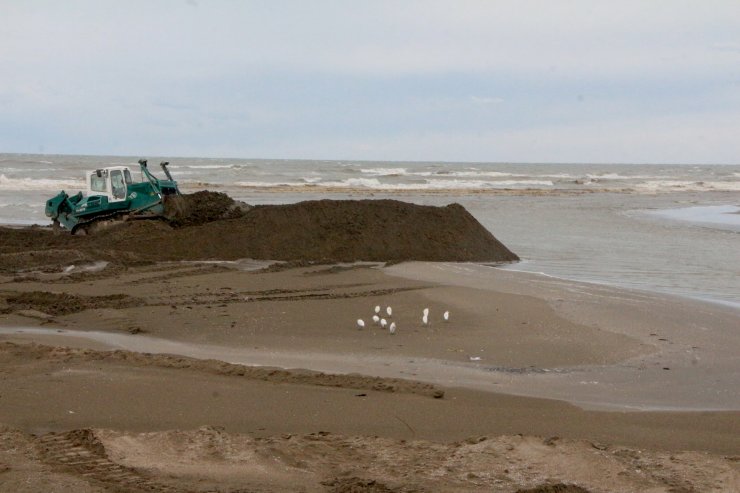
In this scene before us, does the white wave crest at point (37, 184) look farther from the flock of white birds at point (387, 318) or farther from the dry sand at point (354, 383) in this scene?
the flock of white birds at point (387, 318)

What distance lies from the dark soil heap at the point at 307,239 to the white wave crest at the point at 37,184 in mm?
28876

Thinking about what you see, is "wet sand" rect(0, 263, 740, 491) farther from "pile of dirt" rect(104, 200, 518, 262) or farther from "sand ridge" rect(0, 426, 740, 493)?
"pile of dirt" rect(104, 200, 518, 262)

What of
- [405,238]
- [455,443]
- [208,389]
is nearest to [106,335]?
[208,389]

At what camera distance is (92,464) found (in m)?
4.77

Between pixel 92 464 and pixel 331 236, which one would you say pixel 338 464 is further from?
pixel 331 236

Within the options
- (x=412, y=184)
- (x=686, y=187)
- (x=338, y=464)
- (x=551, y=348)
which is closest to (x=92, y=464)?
(x=338, y=464)

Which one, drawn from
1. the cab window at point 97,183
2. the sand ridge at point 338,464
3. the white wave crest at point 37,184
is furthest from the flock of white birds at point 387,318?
the white wave crest at point 37,184

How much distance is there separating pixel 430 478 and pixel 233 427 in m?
1.49

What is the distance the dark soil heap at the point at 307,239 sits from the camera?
16203 millimetres

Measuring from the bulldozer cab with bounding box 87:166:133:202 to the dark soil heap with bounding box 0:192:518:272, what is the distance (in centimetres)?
132

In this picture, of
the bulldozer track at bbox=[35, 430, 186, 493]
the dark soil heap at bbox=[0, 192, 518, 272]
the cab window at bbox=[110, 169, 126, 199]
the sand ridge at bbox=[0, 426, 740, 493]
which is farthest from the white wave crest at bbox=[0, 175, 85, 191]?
the sand ridge at bbox=[0, 426, 740, 493]

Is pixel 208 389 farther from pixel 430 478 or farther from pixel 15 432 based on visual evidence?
pixel 430 478

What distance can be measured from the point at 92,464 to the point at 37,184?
154 ft

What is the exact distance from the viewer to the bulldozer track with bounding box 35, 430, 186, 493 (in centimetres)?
448
